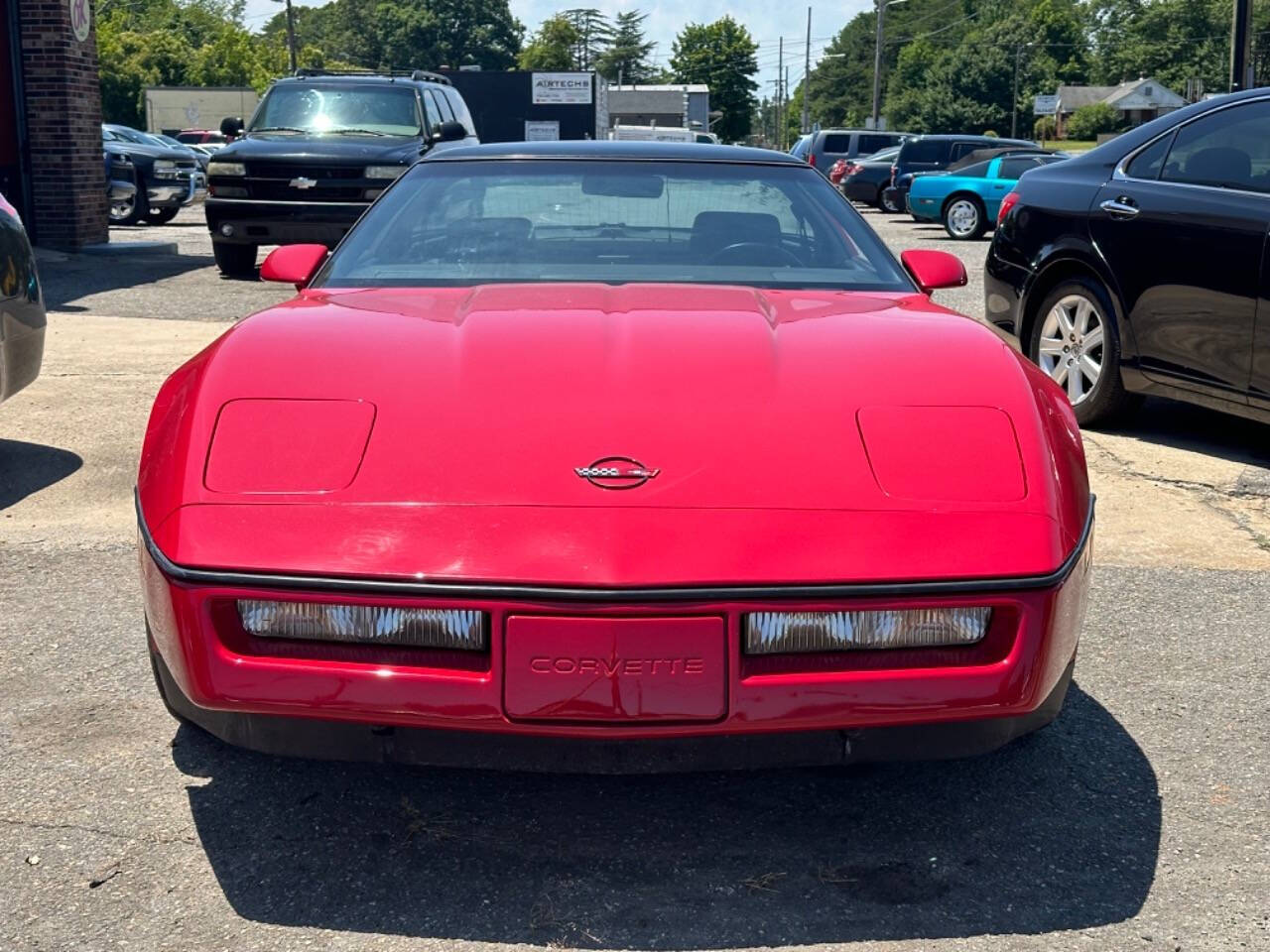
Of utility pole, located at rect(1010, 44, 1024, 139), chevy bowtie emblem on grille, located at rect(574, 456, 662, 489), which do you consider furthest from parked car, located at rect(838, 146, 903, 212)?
utility pole, located at rect(1010, 44, 1024, 139)

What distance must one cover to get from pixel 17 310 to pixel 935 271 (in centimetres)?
348

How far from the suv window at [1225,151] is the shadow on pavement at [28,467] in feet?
16.0

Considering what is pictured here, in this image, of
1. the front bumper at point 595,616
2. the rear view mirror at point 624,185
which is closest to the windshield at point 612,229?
the rear view mirror at point 624,185

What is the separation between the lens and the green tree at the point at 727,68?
5074 inches

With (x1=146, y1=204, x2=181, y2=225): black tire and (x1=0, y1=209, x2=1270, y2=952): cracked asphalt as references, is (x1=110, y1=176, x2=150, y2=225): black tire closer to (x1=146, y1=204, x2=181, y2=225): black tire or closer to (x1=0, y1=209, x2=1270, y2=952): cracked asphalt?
(x1=146, y1=204, x2=181, y2=225): black tire

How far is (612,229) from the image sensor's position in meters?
3.98

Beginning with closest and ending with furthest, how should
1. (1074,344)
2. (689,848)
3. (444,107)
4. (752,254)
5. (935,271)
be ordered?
1. (689,848)
2. (752,254)
3. (935,271)
4. (1074,344)
5. (444,107)

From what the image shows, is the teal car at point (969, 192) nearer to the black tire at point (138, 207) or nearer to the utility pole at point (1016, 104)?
the black tire at point (138, 207)

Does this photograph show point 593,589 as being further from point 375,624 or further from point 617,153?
point 617,153

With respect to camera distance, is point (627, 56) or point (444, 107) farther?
point (627, 56)

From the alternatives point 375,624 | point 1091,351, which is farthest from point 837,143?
point 375,624

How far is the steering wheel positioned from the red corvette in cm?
78

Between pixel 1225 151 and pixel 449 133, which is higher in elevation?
pixel 449 133

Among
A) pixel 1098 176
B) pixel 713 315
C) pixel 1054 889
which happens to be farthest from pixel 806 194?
pixel 1098 176
